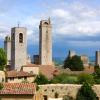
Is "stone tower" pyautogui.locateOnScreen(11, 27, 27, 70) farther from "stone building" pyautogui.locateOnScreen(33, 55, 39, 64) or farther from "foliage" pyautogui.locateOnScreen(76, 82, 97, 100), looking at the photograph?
"foliage" pyautogui.locateOnScreen(76, 82, 97, 100)

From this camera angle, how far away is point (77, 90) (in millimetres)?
39969

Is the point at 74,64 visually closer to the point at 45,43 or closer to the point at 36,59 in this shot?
the point at 45,43

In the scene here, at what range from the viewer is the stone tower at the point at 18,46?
81.6 meters

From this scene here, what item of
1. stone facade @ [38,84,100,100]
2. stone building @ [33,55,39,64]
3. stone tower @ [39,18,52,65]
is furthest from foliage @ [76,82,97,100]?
stone building @ [33,55,39,64]

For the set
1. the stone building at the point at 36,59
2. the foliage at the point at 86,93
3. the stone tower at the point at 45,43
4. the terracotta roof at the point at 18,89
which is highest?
the stone tower at the point at 45,43

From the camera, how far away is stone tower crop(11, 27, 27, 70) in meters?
81.6

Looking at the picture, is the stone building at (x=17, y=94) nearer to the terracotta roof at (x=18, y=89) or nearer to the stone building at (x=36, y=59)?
the terracotta roof at (x=18, y=89)

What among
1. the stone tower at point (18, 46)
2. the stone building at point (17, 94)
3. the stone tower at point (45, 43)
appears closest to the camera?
the stone building at point (17, 94)

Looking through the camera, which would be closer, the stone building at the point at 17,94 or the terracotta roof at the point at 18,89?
the stone building at the point at 17,94

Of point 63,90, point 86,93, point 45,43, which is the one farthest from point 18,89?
point 45,43

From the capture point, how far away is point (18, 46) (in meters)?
82.7

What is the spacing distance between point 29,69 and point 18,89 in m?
38.9

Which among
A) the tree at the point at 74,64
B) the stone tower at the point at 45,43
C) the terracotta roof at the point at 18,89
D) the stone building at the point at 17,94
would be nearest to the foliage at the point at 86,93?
the terracotta roof at the point at 18,89

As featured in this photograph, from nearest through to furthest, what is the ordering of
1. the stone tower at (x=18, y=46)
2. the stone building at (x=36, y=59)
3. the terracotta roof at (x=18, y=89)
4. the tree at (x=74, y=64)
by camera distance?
the terracotta roof at (x=18, y=89), the stone tower at (x=18, y=46), the tree at (x=74, y=64), the stone building at (x=36, y=59)
